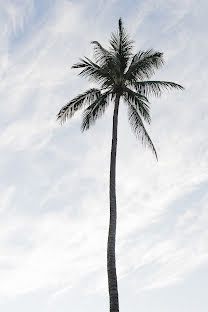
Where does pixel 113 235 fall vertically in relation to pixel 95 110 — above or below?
below

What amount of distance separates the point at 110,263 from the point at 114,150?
620cm

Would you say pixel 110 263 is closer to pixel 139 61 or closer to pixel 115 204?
pixel 115 204

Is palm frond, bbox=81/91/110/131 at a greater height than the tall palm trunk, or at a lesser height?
greater

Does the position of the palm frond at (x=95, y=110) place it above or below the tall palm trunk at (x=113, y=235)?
above

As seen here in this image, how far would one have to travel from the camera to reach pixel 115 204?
2030 cm

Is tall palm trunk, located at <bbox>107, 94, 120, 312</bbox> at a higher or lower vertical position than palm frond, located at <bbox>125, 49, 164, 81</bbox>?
lower

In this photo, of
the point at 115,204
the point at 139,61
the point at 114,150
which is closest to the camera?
the point at 115,204

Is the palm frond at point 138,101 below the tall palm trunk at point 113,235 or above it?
above

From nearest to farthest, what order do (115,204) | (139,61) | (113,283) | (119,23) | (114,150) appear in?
(113,283), (115,204), (114,150), (139,61), (119,23)

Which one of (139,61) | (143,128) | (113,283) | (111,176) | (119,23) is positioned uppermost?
(119,23)

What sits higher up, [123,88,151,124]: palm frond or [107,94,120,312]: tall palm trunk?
[123,88,151,124]: palm frond

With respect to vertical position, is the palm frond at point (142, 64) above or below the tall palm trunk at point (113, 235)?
above

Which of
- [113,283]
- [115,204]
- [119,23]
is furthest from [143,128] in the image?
[113,283]

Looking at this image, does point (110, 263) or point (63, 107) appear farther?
point (63, 107)
